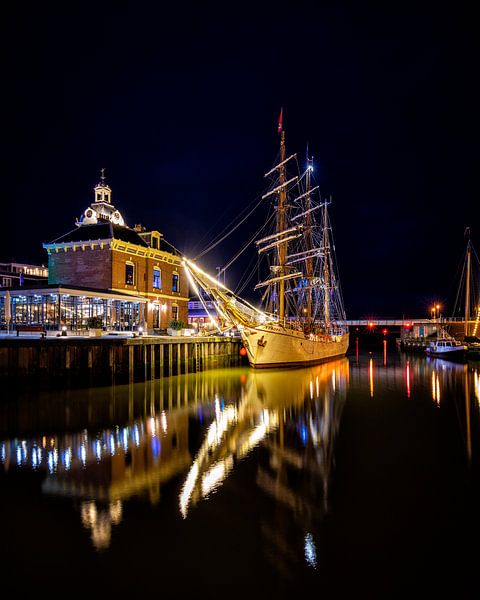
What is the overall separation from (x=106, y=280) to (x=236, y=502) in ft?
107

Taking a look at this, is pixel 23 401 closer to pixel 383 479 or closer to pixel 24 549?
pixel 24 549

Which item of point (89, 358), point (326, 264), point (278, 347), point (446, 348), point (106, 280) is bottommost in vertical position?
point (446, 348)

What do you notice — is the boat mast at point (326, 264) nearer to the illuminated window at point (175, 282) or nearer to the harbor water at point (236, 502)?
the illuminated window at point (175, 282)

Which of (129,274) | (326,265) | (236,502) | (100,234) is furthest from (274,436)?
(326,265)

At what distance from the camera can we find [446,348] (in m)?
59.8

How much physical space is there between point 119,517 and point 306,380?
25297 millimetres

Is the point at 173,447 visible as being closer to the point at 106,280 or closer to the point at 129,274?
the point at 106,280

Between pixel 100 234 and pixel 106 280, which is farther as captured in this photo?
pixel 100 234

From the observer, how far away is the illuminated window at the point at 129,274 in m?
41.8

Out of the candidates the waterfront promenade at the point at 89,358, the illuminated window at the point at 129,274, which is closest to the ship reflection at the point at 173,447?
the waterfront promenade at the point at 89,358

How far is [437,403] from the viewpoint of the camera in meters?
24.0

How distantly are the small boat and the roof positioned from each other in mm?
40876

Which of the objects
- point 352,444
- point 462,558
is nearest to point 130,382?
point 352,444

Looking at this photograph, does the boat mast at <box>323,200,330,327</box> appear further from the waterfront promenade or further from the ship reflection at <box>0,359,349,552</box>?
the ship reflection at <box>0,359,349,552</box>
